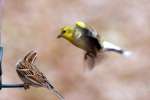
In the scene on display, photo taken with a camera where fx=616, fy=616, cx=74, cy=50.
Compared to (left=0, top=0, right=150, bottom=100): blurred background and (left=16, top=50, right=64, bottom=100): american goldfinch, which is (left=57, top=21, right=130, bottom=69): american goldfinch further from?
(left=0, top=0, right=150, bottom=100): blurred background

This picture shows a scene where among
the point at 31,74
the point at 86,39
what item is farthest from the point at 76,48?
the point at 31,74

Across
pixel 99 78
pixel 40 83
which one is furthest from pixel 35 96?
pixel 40 83

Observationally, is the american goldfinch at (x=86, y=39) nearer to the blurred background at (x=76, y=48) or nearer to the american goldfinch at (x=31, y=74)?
the american goldfinch at (x=31, y=74)

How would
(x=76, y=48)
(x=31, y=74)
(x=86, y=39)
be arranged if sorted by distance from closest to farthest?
(x=31, y=74)
(x=86, y=39)
(x=76, y=48)

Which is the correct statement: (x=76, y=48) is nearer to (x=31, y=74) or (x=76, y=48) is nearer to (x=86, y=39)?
(x=86, y=39)

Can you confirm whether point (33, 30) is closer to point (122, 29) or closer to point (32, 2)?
point (32, 2)

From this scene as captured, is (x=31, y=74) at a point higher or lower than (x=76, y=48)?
lower

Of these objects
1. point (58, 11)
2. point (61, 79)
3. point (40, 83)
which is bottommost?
point (40, 83)

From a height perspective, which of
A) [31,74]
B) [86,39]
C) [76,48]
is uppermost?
[76,48]

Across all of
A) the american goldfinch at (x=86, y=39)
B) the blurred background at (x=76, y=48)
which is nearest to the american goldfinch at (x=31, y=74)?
the american goldfinch at (x=86, y=39)
